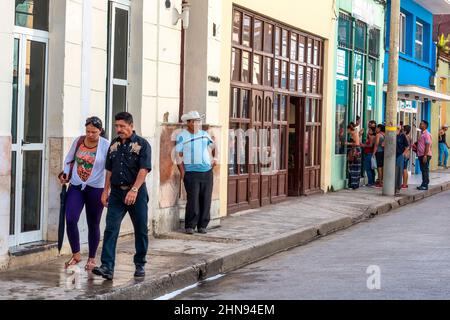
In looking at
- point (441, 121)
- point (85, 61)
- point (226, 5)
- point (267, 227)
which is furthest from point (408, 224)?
point (441, 121)

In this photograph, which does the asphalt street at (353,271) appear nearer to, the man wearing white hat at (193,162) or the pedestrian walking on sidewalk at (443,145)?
the man wearing white hat at (193,162)

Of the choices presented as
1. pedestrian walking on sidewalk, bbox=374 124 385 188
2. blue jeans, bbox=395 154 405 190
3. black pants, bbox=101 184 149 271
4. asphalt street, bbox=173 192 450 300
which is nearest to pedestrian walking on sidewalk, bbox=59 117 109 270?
black pants, bbox=101 184 149 271

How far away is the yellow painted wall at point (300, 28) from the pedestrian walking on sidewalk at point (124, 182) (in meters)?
6.33

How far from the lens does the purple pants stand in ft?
31.9

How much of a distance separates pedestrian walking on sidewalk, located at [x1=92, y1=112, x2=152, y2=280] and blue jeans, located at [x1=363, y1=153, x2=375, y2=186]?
609 inches

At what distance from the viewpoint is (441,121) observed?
3834 cm

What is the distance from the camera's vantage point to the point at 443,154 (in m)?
38.1

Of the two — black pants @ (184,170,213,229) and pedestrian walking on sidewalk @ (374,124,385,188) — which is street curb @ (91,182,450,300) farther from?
pedestrian walking on sidewalk @ (374,124,385,188)

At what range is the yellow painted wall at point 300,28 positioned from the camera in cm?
1584

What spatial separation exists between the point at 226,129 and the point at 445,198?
918cm

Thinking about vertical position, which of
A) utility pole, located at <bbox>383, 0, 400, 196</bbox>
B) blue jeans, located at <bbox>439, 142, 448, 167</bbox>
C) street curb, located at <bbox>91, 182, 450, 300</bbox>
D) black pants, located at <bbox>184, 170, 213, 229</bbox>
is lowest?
street curb, located at <bbox>91, 182, 450, 300</bbox>

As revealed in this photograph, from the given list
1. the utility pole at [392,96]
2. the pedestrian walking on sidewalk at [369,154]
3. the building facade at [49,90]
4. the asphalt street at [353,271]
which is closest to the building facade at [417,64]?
the pedestrian walking on sidewalk at [369,154]

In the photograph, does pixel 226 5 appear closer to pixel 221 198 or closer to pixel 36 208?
pixel 221 198

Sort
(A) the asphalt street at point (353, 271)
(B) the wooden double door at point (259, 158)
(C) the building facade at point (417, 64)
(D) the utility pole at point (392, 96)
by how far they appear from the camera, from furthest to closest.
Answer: (C) the building facade at point (417, 64)
(D) the utility pole at point (392, 96)
(B) the wooden double door at point (259, 158)
(A) the asphalt street at point (353, 271)
